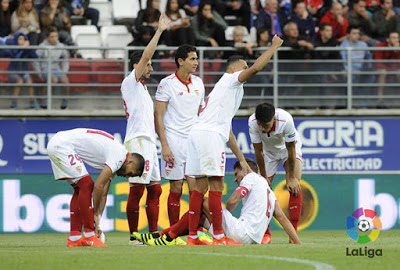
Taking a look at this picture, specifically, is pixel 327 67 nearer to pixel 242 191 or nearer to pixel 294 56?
pixel 294 56

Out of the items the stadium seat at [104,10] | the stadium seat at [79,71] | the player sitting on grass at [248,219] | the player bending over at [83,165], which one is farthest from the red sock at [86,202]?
the stadium seat at [104,10]

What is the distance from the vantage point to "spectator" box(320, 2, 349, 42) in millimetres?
16797

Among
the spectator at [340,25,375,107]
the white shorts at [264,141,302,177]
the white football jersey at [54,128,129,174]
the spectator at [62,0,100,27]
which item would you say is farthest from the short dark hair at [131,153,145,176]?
the spectator at [62,0,100,27]

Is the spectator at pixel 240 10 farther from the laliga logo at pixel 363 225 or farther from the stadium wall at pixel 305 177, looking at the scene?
the laliga logo at pixel 363 225

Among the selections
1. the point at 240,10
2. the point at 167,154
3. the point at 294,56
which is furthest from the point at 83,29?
the point at 167,154

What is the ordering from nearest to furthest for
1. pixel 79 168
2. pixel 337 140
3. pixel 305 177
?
pixel 79 168 < pixel 305 177 < pixel 337 140

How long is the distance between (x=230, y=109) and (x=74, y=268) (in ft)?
10.9

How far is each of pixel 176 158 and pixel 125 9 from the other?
8.09 meters

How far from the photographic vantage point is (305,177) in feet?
48.5

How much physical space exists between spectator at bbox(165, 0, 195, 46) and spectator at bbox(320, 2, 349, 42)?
113 inches

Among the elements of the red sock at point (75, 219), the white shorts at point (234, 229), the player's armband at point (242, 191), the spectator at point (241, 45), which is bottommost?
the white shorts at point (234, 229)

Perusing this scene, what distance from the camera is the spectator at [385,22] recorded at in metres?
17.0

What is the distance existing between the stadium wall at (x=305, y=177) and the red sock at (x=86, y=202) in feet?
17.9

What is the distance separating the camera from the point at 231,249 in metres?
8.13
